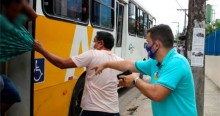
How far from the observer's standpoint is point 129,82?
2846 mm

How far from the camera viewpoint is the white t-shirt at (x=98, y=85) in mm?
4047

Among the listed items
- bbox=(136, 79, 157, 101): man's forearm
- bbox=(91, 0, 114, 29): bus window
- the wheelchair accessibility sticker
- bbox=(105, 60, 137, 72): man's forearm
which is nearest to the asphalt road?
bbox=(91, 0, 114, 29): bus window

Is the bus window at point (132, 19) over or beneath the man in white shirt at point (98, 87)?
over

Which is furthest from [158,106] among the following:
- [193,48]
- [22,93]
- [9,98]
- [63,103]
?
[193,48]

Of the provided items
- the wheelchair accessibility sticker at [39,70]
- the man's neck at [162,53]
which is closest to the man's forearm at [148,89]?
the man's neck at [162,53]

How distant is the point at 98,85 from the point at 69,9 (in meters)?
1.89

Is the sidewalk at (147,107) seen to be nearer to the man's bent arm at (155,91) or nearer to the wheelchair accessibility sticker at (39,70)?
the wheelchair accessibility sticker at (39,70)

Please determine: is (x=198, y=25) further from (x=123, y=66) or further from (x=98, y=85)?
(x=123, y=66)

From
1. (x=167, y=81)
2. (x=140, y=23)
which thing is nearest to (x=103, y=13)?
(x=167, y=81)

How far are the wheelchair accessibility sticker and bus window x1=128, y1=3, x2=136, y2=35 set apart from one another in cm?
693

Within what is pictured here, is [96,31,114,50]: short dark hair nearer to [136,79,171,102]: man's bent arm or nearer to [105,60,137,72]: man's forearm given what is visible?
[105,60,137,72]: man's forearm

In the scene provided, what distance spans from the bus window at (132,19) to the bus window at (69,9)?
4.90 metres

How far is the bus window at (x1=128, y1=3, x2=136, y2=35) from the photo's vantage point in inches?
443

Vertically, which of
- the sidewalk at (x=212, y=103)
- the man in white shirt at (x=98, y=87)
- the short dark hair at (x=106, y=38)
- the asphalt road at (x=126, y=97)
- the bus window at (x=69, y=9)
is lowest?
the sidewalk at (x=212, y=103)
